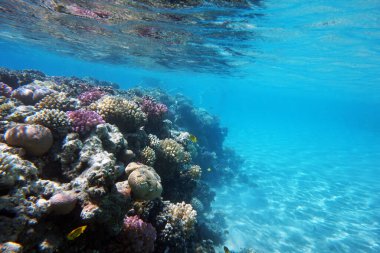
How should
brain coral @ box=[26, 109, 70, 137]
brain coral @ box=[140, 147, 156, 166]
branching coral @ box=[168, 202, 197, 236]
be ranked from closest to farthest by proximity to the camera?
brain coral @ box=[26, 109, 70, 137] → branching coral @ box=[168, 202, 197, 236] → brain coral @ box=[140, 147, 156, 166]

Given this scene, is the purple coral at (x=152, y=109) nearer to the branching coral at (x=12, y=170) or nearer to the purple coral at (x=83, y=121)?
the purple coral at (x=83, y=121)

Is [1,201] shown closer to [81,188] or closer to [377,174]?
[81,188]

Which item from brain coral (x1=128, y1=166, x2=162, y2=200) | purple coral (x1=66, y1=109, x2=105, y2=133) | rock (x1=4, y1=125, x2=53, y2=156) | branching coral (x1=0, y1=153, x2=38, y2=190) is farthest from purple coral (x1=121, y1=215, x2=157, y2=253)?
purple coral (x1=66, y1=109, x2=105, y2=133)

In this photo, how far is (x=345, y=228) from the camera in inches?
593

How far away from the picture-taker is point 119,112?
7055mm

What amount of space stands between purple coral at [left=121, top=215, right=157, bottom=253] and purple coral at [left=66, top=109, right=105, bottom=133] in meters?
2.33

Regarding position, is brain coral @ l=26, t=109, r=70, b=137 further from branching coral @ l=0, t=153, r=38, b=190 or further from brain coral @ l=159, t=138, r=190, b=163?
brain coral @ l=159, t=138, r=190, b=163

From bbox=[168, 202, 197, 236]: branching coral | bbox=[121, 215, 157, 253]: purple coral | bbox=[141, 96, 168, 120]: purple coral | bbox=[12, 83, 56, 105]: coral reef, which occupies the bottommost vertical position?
bbox=[168, 202, 197, 236]: branching coral

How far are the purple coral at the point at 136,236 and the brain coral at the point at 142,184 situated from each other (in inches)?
18.1

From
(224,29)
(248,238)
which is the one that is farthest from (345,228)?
(224,29)

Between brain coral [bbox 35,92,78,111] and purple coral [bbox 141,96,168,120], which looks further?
purple coral [bbox 141,96,168,120]

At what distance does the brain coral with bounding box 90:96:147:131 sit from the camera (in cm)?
700

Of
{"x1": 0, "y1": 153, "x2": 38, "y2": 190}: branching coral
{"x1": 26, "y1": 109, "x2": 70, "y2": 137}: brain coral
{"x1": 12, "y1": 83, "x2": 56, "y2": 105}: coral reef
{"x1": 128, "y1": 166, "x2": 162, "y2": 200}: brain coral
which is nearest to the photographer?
{"x1": 0, "y1": 153, "x2": 38, "y2": 190}: branching coral

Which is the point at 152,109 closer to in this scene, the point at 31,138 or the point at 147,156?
the point at 147,156
